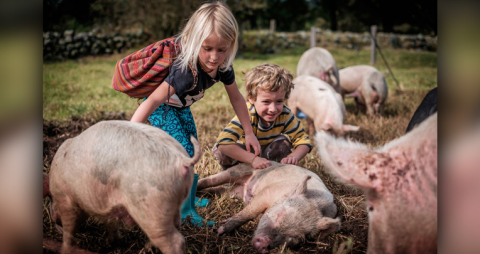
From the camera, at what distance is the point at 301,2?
854 inches

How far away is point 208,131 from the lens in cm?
505

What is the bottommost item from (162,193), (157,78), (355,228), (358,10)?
(355,228)

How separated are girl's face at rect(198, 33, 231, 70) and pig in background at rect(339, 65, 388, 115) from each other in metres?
5.40

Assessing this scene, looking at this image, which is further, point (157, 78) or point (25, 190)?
point (157, 78)

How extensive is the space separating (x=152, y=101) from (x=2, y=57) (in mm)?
1030

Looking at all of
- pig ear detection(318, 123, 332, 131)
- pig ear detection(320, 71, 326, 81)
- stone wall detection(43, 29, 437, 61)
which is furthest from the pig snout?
stone wall detection(43, 29, 437, 61)

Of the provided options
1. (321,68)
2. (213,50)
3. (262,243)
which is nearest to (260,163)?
(262,243)

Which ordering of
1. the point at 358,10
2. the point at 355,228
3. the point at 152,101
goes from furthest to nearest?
the point at 358,10 → the point at 355,228 → the point at 152,101

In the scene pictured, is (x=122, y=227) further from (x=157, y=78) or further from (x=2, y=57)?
(x=2, y=57)

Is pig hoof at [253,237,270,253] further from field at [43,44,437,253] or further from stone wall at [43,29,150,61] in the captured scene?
stone wall at [43,29,150,61]

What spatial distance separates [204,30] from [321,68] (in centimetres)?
538

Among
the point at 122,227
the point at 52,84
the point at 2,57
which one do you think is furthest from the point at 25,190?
the point at 52,84

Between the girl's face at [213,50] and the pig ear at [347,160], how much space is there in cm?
99

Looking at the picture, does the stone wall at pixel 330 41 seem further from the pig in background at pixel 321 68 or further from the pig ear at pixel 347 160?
the pig ear at pixel 347 160
